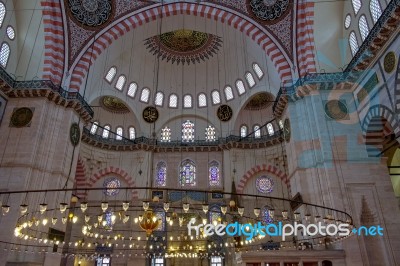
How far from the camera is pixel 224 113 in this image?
62.7 ft

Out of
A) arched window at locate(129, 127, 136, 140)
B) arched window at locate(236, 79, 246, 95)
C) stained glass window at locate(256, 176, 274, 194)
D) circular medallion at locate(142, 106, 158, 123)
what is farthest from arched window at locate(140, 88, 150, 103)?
stained glass window at locate(256, 176, 274, 194)

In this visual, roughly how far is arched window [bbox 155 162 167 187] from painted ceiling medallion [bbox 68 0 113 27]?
28.6 ft

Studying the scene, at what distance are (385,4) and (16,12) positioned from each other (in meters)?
12.9

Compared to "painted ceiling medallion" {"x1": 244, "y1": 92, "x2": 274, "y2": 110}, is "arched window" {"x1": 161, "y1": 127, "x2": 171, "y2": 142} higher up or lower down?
lower down

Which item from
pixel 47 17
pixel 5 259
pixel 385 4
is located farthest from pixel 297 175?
pixel 47 17

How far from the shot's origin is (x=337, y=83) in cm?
1145

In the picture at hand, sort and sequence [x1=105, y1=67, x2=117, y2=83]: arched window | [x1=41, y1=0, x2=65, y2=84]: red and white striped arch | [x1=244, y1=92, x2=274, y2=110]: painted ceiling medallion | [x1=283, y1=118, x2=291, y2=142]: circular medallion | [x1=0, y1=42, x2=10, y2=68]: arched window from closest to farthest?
1. [x1=0, y1=42, x2=10, y2=68]: arched window
2. [x1=41, y1=0, x2=65, y2=84]: red and white striped arch
3. [x1=283, y1=118, x2=291, y2=142]: circular medallion
4. [x1=105, y1=67, x2=117, y2=83]: arched window
5. [x1=244, y1=92, x2=274, y2=110]: painted ceiling medallion

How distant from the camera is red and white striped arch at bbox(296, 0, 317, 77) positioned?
12.1 m

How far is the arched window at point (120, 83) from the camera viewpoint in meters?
17.9

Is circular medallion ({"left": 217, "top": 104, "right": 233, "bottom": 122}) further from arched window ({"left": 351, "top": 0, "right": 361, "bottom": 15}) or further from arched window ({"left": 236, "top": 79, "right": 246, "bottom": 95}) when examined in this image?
arched window ({"left": 351, "top": 0, "right": 361, "bottom": 15})

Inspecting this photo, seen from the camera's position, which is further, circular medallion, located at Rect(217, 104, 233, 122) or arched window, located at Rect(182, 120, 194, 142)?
arched window, located at Rect(182, 120, 194, 142)

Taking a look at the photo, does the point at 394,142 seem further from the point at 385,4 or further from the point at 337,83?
the point at 385,4

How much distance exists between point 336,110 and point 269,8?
524cm

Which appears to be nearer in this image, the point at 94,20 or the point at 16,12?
the point at 16,12
